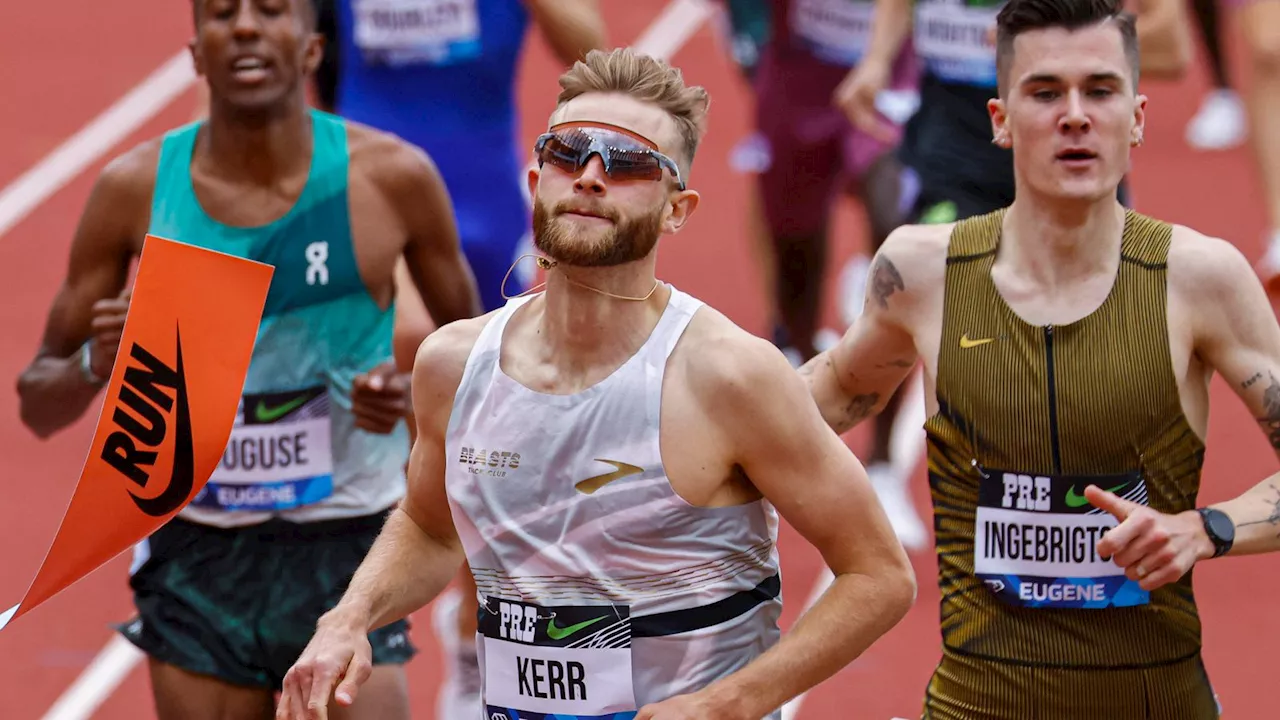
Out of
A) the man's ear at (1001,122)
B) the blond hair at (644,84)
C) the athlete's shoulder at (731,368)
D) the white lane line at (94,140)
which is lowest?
the athlete's shoulder at (731,368)

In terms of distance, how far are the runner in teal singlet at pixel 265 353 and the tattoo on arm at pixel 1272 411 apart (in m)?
1.95

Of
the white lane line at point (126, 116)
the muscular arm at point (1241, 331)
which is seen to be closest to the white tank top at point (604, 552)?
the muscular arm at point (1241, 331)

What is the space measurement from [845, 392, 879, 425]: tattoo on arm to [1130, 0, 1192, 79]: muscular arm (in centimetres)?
256

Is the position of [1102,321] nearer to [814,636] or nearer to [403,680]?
[814,636]

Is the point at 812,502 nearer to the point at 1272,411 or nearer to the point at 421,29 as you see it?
the point at 1272,411

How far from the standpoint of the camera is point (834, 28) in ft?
32.0

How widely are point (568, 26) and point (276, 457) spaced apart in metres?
2.40

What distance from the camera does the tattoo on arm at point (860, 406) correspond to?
4.95 meters

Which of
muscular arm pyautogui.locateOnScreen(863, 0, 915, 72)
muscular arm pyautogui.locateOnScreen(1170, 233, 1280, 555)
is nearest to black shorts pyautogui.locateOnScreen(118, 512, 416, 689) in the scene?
muscular arm pyautogui.locateOnScreen(1170, 233, 1280, 555)

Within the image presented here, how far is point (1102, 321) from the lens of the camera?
4.53 m

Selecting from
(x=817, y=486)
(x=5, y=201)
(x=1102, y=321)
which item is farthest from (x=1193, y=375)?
(x=5, y=201)

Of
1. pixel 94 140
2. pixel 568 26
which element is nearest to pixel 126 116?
pixel 94 140

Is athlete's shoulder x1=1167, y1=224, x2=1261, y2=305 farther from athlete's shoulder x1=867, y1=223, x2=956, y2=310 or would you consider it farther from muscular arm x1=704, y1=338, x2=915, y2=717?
muscular arm x1=704, y1=338, x2=915, y2=717

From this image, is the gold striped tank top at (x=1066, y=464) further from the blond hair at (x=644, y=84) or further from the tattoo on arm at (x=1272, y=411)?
the blond hair at (x=644, y=84)
